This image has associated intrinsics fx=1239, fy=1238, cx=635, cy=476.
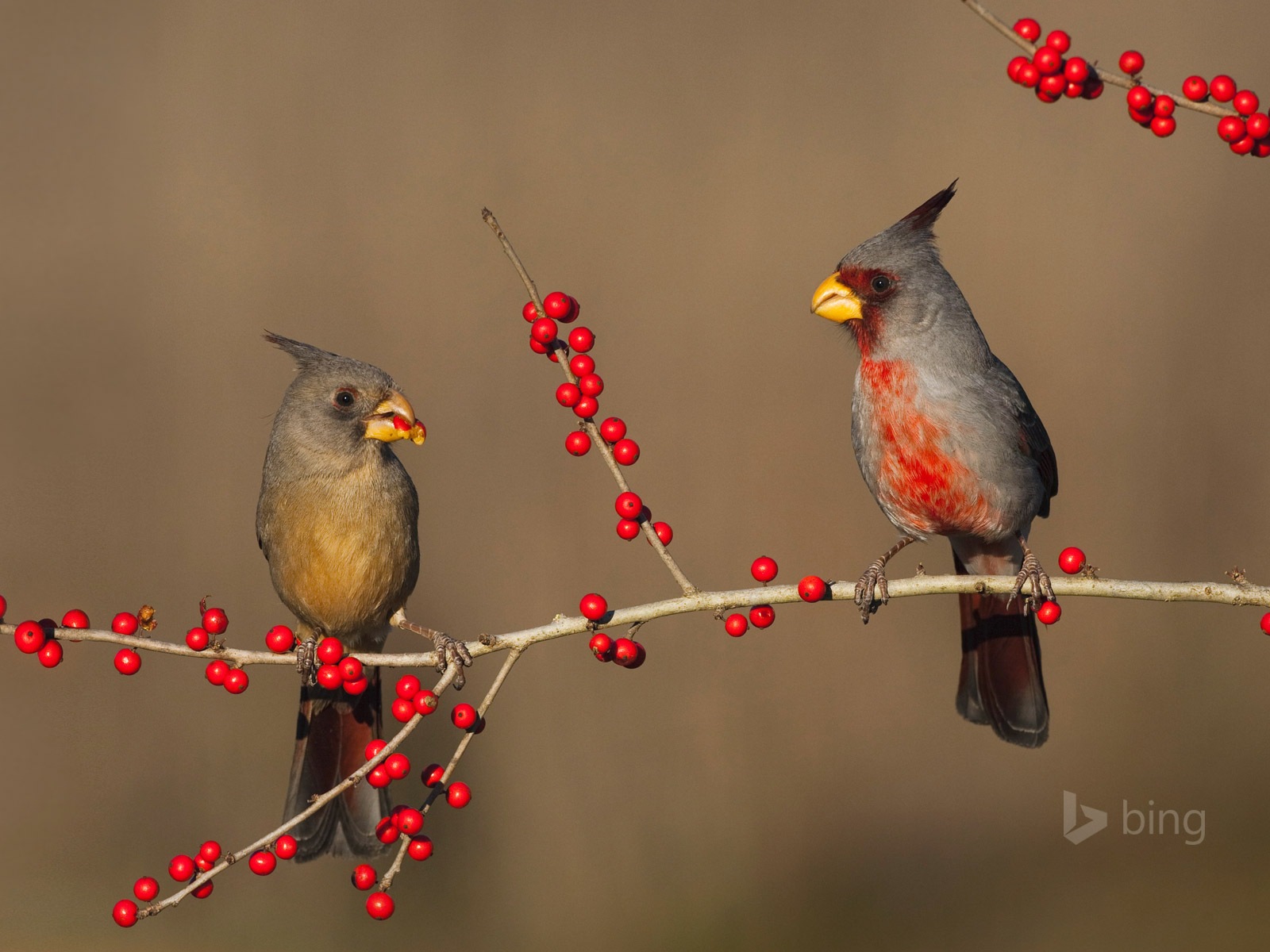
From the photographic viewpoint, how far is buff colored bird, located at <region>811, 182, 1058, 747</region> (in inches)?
132

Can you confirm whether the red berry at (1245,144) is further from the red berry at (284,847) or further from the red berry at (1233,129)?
the red berry at (284,847)

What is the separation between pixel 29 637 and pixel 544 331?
1161 mm

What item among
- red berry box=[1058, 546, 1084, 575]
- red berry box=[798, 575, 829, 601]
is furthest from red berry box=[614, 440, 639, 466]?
red berry box=[1058, 546, 1084, 575]

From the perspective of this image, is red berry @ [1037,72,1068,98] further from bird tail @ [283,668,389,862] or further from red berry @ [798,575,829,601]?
bird tail @ [283,668,389,862]

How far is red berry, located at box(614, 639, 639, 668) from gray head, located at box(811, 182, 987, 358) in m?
1.16

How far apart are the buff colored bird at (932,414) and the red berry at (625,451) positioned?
0.88m

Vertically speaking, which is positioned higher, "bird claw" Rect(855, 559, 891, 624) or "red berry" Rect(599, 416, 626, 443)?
"red berry" Rect(599, 416, 626, 443)

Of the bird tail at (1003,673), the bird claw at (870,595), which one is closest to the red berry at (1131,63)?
the bird claw at (870,595)

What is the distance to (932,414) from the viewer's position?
11.1 ft

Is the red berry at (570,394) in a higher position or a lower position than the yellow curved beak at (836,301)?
lower

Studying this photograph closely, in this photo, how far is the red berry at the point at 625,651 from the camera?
8.51ft

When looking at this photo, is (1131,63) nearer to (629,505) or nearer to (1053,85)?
(1053,85)

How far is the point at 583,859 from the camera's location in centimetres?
648

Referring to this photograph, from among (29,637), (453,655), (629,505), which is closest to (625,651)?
(629,505)
